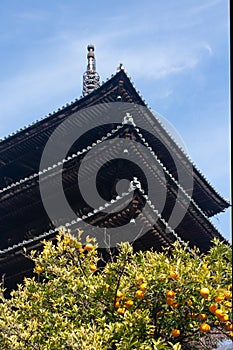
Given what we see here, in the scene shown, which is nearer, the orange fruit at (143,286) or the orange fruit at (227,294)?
the orange fruit at (227,294)

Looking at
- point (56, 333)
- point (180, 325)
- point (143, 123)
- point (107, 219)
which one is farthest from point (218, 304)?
point (143, 123)

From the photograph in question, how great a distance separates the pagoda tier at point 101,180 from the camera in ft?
42.9

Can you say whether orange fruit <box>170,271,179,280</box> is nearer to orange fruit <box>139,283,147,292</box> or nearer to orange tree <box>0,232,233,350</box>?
orange tree <box>0,232,233,350</box>

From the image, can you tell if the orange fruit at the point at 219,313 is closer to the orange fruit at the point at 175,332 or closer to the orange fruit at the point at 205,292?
the orange fruit at the point at 205,292

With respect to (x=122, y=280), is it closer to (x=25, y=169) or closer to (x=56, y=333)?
(x=56, y=333)

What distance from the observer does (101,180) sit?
15039 mm

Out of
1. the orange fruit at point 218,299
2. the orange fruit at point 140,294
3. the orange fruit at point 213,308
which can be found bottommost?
the orange fruit at point 213,308

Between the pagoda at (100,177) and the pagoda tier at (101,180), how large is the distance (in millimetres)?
26

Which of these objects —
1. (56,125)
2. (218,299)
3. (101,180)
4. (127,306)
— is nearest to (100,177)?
(101,180)

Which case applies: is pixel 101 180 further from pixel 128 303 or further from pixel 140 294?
pixel 140 294

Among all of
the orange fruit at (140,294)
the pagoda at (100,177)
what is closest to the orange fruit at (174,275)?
the orange fruit at (140,294)

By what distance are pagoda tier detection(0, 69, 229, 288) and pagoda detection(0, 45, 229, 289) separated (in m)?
0.03

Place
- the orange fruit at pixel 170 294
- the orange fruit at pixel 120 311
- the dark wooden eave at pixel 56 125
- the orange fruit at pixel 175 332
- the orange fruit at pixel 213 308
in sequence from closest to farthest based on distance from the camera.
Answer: the orange fruit at pixel 213 308
the orange fruit at pixel 170 294
the orange fruit at pixel 175 332
the orange fruit at pixel 120 311
the dark wooden eave at pixel 56 125

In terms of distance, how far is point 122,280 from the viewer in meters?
9.02
